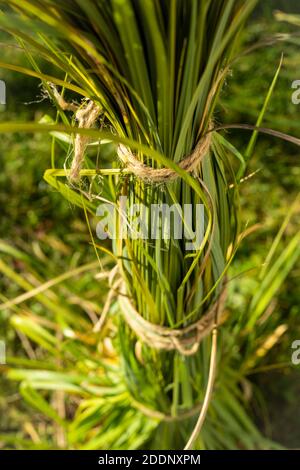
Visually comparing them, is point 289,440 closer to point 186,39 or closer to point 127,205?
point 127,205

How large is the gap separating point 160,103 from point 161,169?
0.05 metres

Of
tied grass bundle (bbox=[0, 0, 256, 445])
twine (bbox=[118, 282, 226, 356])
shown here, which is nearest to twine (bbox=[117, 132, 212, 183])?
tied grass bundle (bbox=[0, 0, 256, 445])

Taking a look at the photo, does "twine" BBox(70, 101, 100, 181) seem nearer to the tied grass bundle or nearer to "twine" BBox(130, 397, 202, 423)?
the tied grass bundle

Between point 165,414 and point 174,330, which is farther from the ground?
point 174,330

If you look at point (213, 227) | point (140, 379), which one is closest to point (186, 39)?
point (213, 227)

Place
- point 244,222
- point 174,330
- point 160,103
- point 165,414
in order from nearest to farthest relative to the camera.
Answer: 1. point 160,103
2. point 174,330
3. point 165,414
4. point 244,222

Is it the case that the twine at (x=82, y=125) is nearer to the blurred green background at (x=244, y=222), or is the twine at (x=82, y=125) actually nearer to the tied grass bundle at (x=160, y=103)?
the tied grass bundle at (x=160, y=103)

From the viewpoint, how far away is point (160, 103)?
37 centimetres

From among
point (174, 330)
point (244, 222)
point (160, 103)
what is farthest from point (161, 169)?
point (244, 222)

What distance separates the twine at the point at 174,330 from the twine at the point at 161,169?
15cm

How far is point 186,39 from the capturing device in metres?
0.35

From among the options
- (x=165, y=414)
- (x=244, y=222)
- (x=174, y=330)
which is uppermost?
(x=244, y=222)

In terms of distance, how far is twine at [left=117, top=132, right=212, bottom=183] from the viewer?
41cm

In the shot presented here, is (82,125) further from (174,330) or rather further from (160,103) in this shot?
(174,330)
